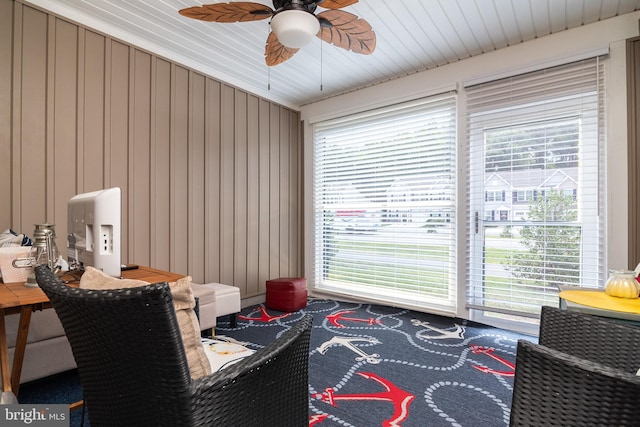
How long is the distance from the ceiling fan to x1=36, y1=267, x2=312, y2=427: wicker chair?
63.1 inches

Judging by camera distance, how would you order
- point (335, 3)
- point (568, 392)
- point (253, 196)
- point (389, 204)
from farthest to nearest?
1. point (253, 196)
2. point (389, 204)
3. point (335, 3)
4. point (568, 392)

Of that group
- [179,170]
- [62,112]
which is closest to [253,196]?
[179,170]

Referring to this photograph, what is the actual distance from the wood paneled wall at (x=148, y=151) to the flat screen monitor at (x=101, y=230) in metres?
1.16

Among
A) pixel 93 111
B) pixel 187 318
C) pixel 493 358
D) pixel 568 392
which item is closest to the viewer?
pixel 568 392

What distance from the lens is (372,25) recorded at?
109 inches

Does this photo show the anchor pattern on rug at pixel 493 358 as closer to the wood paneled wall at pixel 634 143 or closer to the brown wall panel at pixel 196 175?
the wood paneled wall at pixel 634 143

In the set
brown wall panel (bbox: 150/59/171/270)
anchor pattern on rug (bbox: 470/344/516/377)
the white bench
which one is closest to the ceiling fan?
brown wall panel (bbox: 150/59/171/270)

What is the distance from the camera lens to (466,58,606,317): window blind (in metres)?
2.71

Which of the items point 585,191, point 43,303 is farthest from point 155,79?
point 585,191

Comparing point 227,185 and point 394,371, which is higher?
point 227,185

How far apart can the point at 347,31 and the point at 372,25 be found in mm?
869

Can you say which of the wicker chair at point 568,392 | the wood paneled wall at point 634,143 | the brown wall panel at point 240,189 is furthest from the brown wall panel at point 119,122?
the wood paneled wall at point 634,143

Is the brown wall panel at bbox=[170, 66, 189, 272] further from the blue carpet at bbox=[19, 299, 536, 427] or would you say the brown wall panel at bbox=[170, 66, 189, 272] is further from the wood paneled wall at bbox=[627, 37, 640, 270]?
the wood paneled wall at bbox=[627, 37, 640, 270]

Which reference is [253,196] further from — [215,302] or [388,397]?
[388,397]
